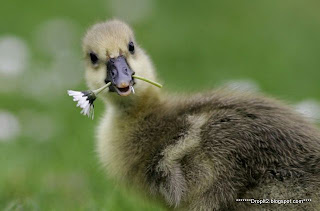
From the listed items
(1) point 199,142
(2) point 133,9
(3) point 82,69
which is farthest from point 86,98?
(2) point 133,9

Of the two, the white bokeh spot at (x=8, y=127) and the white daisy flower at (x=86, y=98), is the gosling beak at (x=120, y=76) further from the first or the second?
the white bokeh spot at (x=8, y=127)

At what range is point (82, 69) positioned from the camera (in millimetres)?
4223

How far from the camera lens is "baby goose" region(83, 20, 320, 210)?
3.04m

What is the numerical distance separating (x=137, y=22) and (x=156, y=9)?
1.52ft

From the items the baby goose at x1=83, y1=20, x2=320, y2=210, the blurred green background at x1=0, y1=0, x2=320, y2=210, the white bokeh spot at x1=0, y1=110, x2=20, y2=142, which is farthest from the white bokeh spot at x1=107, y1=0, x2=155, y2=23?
the baby goose at x1=83, y1=20, x2=320, y2=210

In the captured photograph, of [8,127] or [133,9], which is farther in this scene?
[133,9]

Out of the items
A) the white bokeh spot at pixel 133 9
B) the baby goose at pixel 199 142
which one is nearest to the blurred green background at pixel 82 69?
the white bokeh spot at pixel 133 9

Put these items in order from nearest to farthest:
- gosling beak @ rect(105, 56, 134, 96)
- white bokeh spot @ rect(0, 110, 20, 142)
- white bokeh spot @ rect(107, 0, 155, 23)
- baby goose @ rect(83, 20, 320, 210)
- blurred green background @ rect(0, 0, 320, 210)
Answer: baby goose @ rect(83, 20, 320, 210) < gosling beak @ rect(105, 56, 134, 96) < blurred green background @ rect(0, 0, 320, 210) < white bokeh spot @ rect(0, 110, 20, 142) < white bokeh spot @ rect(107, 0, 155, 23)

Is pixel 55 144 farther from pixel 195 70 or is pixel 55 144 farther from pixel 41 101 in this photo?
pixel 195 70

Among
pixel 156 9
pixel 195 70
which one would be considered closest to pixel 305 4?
pixel 156 9

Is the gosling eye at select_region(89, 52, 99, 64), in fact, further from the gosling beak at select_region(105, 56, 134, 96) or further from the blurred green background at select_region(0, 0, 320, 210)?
the blurred green background at select_region(0, 0, 320, 210)

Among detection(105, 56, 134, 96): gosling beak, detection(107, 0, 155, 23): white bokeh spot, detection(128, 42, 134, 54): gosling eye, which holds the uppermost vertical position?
detection(107, 0, 155, 23): white bokeh spot

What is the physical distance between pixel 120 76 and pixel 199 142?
18.0 inches

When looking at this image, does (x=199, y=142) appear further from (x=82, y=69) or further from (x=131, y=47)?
(x=82, y=69)
